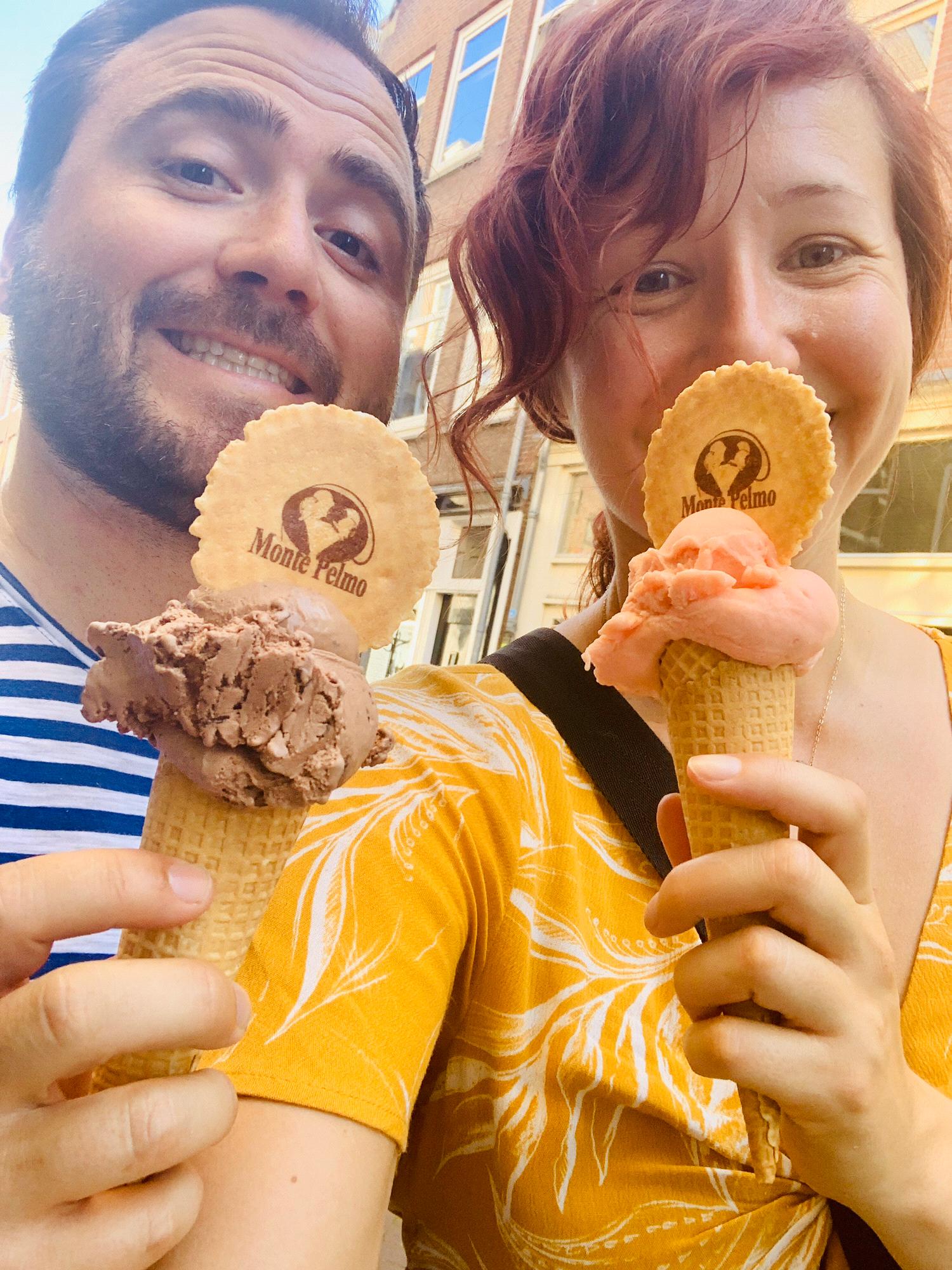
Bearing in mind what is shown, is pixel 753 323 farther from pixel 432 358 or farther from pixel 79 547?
pixel 79 547

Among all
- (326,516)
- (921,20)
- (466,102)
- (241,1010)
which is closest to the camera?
(241,1010)

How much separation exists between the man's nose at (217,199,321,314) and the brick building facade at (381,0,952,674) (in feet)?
1.15

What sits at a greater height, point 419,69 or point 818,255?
→ point 419,69

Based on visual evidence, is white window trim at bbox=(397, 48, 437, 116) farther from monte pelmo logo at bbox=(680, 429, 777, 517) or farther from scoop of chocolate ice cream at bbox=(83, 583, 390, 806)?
scoop of chocolate ice cream at bbox=(83, 583, 390, 806)

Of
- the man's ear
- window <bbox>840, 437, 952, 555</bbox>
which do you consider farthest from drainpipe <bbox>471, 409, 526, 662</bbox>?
the man's ear

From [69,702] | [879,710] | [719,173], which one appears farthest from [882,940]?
[69,702]

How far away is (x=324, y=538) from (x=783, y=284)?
2.71ft

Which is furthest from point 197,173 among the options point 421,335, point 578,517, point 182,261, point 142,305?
point 578,517

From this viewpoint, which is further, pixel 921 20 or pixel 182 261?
pixel 921 20

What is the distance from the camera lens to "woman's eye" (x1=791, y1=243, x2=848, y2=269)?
1183 millimetres

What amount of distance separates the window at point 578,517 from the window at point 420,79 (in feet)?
3.22

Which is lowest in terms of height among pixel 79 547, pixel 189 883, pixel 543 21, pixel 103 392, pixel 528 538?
pixel 189 883

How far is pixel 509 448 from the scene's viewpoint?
2219mm

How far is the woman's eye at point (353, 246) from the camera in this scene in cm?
157
